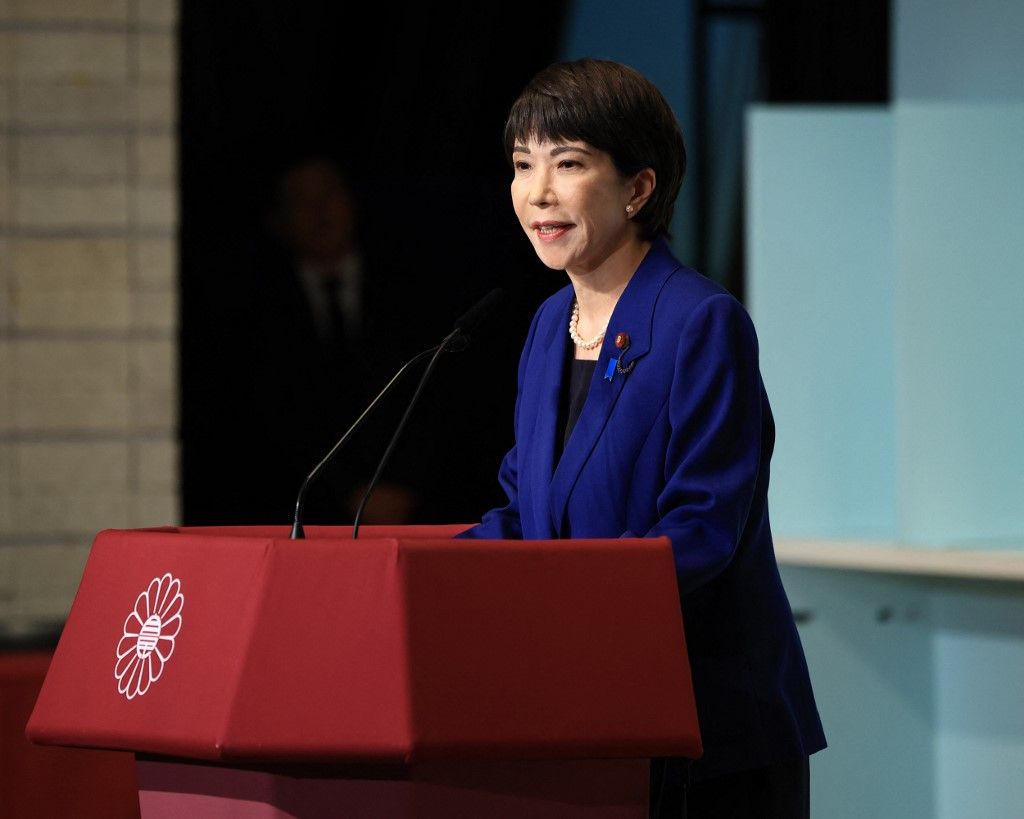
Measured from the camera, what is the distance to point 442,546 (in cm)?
112

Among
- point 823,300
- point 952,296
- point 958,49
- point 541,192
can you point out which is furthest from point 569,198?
point 958,49

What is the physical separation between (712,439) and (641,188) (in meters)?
0.30

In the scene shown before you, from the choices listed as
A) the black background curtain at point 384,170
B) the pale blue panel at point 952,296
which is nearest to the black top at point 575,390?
the pale blue panel at point 952,296

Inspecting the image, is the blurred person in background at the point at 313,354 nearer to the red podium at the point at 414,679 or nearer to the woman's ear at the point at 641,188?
the woman's ear at the point at 641,188

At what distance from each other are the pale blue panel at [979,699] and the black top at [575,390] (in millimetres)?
2056

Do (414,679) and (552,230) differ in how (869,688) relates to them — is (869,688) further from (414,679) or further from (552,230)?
(414,679)

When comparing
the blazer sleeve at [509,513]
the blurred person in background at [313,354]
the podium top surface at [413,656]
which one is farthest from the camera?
the blurred person in background at [313,354]

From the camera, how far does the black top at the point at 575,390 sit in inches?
58.1

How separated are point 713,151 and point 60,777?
2359mm

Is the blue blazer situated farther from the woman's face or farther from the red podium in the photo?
the red podium

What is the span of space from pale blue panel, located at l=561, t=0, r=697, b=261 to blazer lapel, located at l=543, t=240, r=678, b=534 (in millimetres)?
2641

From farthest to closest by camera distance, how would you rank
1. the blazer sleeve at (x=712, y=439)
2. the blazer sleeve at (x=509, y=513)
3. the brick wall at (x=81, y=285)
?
the brick wall at (x=81, y=285) < the blazer sleeve at (x=509, y=513) < the blazer sleeve at (x=712, y=439)

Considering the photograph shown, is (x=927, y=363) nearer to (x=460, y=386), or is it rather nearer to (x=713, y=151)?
(x=713, y=151)

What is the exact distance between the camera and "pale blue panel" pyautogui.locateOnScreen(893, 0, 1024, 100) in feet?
10.5
